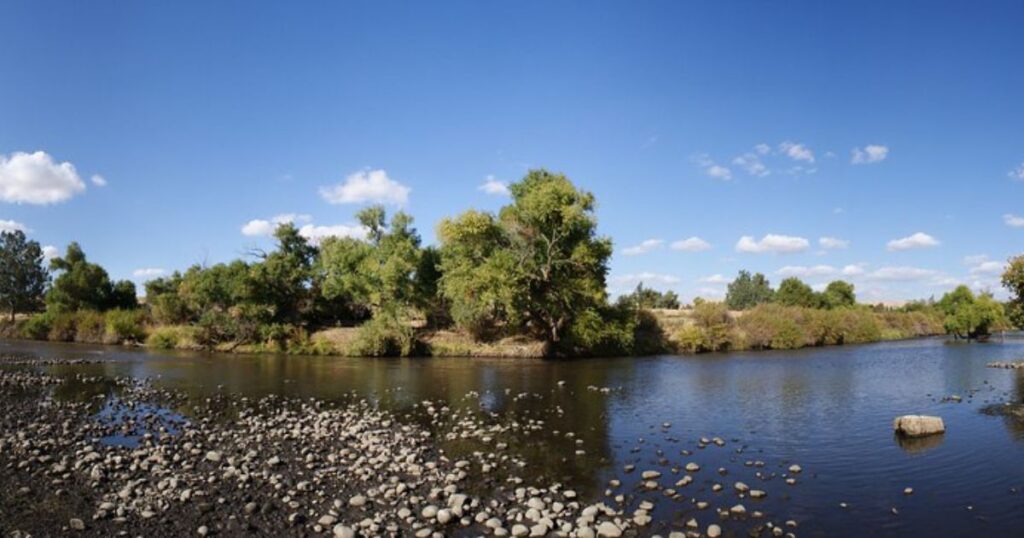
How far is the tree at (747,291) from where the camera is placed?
446 feet

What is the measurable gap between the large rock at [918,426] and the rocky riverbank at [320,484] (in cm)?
649

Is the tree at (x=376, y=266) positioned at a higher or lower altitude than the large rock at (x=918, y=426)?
higher

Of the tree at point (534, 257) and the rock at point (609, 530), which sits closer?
the rock at point (609, 530)

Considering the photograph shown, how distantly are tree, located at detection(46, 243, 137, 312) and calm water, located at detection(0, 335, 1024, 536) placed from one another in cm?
3066

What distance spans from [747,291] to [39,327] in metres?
128

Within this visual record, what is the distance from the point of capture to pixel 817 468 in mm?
16078

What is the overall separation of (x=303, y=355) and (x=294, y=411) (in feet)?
108

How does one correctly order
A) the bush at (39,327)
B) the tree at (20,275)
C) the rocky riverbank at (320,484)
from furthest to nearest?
1. the tree at (20,275)
2. the bush at (39,327)
3. the rocky riverbank at (320,484)

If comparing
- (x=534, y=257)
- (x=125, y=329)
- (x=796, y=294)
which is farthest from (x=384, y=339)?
(x=796, y=294)

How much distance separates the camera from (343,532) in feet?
35.5

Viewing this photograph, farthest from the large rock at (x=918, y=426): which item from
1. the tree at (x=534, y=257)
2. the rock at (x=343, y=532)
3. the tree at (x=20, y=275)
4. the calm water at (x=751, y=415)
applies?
the tree at (x=20, y=275)

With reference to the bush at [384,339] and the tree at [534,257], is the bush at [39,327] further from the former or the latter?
the tree at [534,257]

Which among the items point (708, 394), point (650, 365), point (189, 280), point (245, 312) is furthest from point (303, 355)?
point (708, 394)

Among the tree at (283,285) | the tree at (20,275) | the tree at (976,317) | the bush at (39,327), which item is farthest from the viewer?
the tree at (20,275)
